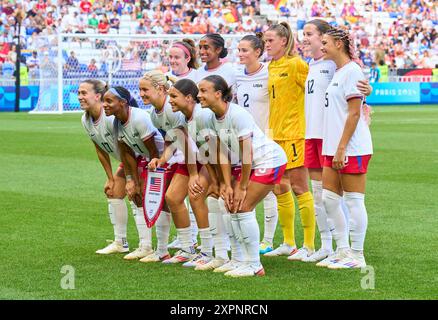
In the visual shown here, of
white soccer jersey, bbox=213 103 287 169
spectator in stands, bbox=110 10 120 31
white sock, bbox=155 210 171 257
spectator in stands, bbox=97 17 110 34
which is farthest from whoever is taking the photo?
spectator in stands, bbox=110 10 120 31

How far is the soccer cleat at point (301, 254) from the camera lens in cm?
910

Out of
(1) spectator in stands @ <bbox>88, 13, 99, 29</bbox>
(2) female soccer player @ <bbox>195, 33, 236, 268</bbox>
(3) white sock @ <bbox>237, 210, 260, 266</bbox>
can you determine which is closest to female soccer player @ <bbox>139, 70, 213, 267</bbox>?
(2) female soccer player @ <bbox>195, 33, 236, 268</bbox>

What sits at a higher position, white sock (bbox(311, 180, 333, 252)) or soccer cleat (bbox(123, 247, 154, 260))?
white sock (bbox(311, 180, 333, 252))

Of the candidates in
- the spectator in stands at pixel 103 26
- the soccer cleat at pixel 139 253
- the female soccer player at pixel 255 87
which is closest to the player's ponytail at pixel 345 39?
the female soccer player at pixel 255 87

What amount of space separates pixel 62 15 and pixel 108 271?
1279 inches

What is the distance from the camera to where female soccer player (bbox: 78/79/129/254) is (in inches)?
360

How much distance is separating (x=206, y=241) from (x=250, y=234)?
81cm

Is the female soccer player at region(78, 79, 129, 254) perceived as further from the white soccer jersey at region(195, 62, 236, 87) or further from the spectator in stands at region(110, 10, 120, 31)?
the spectator in stands at region(110, 10, 120, 31)

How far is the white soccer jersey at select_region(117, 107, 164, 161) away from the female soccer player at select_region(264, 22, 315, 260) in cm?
125

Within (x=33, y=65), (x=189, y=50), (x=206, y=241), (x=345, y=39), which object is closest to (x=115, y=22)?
(x=33, y=65)

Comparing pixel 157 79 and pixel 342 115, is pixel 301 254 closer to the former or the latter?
pixel 342 115

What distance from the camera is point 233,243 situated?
27.5 ft

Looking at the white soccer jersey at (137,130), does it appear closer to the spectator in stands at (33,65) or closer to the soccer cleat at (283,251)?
the soccer cleat at (283,251)
